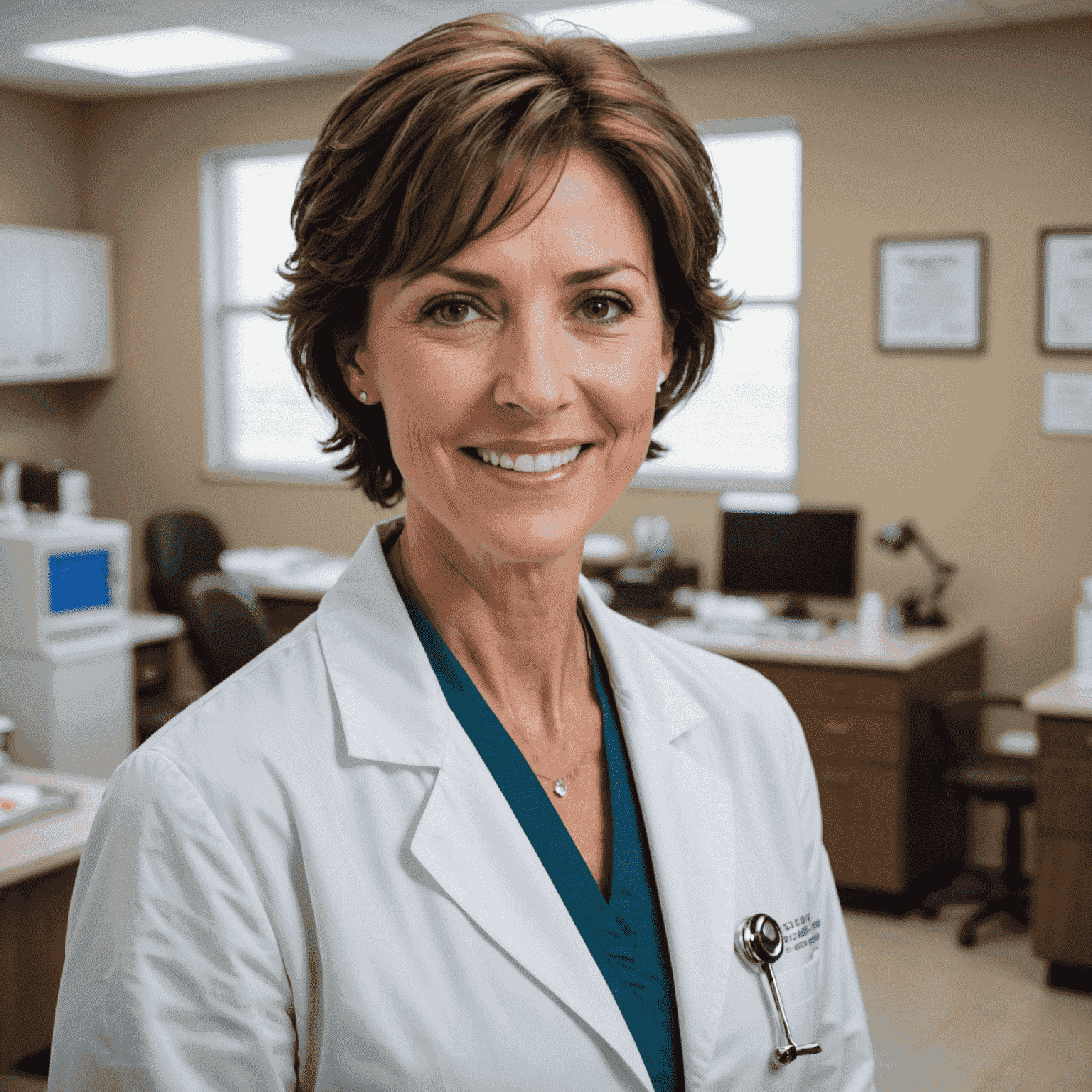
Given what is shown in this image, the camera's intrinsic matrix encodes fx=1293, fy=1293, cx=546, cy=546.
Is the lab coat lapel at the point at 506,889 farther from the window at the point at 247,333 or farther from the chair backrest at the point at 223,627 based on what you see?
the window at the point at 247,333

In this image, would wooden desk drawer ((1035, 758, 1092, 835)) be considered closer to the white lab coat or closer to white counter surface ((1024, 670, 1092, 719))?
white counter surface ((1024, 670, 1092, 719))

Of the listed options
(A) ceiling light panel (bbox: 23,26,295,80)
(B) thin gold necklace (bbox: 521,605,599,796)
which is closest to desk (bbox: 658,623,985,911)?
(A) ceiling light panel (bbox: 23,26,295,80)

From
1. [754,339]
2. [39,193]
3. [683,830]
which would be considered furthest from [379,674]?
[39,193]

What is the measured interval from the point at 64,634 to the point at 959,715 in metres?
3.25

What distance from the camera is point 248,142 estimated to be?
5996 millimetres

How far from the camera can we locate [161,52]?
5262mm

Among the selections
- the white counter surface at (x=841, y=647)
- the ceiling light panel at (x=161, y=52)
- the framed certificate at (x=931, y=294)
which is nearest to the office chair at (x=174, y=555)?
the ceiling light panel at (x=161, y=52)

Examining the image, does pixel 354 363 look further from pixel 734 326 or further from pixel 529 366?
pixel 734 326

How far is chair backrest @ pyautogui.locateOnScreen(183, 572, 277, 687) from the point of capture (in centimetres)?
405

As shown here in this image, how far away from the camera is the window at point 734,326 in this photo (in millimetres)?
5109

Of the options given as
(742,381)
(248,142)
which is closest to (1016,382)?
(742,381)

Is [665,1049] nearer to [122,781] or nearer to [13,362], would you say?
[122,781]

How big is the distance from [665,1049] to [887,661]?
334cm

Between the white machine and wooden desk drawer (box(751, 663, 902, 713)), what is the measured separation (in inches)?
95.4
